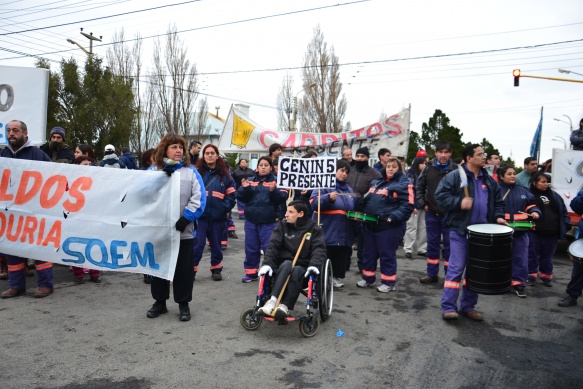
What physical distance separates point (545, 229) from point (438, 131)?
28693 millimetres

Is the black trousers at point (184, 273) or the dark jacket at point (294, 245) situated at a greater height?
the dark jacket at point (294, 245)

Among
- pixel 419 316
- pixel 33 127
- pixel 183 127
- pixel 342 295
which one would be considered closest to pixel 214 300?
pixel 342 295

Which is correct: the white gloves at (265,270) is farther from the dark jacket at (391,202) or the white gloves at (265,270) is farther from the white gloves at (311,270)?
the dark jacket at (391,202)

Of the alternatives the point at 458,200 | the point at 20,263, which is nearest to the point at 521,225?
the point at 458,200

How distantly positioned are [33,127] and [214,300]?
4.48 m

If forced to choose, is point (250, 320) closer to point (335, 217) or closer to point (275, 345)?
point (275, 345)

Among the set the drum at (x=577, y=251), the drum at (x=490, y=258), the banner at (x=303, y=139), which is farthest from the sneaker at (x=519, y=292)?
the banner at (x=303, y=139)

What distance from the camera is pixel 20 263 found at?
19.5ft

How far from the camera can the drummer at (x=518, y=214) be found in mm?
6859

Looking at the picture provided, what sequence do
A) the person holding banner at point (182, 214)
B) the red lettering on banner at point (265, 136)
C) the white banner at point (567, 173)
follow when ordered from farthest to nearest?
1. the red lettering on banner at point (265, 136)
2. the white banner at point (567, 173)
3. the person holding banner at point (182, 214)

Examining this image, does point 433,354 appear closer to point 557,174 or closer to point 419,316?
point 419,316

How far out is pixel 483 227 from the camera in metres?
5.31

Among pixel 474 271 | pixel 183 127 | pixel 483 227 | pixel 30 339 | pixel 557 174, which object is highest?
pixel 183 127

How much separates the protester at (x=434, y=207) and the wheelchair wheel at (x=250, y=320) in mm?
3611
